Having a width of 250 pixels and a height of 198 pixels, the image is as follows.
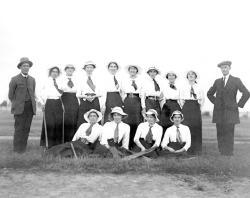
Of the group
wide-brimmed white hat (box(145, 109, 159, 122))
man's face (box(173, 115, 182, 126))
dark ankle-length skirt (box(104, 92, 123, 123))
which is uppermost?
dark ankle-length skirt (box(104, 92, 123, 123))

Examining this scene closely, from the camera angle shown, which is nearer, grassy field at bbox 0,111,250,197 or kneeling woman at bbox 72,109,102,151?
grassy field at bbox 0,111,250,197

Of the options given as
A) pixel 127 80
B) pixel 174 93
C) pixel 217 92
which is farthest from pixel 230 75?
pixel 127 80

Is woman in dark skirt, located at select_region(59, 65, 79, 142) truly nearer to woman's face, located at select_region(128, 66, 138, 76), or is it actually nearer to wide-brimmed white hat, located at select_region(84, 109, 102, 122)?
wide-brimmed white hat, located at select_region(84, 109, 102, 122)

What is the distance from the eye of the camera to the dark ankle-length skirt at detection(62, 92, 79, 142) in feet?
25.9

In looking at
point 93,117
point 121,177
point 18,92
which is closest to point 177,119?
point 93,117

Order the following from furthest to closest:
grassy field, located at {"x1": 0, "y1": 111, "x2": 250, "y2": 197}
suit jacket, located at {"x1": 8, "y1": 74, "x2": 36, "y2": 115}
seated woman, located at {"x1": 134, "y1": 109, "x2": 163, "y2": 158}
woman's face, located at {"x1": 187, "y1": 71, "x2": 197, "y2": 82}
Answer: woman's face, located at {"x1": 187, "y1": 71, "x2": 197, "y2": 82} → suit jacket, located at {"x1": 8, "y1": 74, "x2": 36, "y2": 115} → seated woman, located at {"x1": 134, "y1": 109, "x2": 163, "y2": 158} → grassy field, located at {"x1": 0, "y1": 111, "x2": 250, "y2": 197}

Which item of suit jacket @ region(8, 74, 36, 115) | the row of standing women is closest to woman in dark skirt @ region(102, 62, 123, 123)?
the row of standing women

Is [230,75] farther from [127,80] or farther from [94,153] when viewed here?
[94,153]

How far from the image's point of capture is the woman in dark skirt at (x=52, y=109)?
779 centimetres

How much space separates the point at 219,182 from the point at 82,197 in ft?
7.12

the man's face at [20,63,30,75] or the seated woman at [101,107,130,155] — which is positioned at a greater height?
the man's face at [20,63,30,75]

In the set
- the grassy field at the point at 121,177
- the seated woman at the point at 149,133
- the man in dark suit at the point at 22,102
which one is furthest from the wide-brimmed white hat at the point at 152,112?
the man in dark suit at the point at 22,102

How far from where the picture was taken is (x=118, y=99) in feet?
25.6

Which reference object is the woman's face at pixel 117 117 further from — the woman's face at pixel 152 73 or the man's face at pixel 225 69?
the man's face at pixel 225 69
